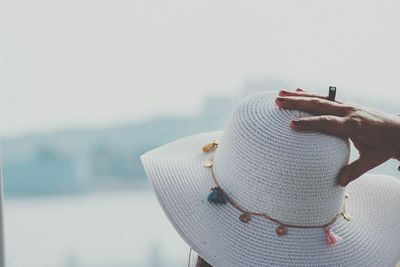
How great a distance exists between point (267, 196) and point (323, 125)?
0.38 feet

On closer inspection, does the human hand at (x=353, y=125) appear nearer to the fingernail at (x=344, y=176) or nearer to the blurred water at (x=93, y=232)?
the fingernail at (x=344, y=176)

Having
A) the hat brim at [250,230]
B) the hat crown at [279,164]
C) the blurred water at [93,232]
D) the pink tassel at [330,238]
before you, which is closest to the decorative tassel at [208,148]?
the hat brim at [250,230]

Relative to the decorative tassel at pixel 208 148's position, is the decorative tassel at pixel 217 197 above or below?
below

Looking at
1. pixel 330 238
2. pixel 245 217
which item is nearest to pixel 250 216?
pixel 245 217

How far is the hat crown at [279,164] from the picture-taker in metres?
0.86

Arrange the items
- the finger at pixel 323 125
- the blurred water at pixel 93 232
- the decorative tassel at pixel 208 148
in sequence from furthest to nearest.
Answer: the blurred water at pixel 93 232 → the decorative tassel at pixel 208 148 → the finger at pixel 323 125

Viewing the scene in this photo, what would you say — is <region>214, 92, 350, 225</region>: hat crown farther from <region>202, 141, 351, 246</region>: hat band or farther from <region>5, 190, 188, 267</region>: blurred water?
<region>5, 190, 188, 267</region>: blurred water

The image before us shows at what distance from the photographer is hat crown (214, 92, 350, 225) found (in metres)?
0.86

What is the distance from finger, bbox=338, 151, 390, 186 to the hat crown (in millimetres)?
10

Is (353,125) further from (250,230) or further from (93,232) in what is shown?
(93,232)

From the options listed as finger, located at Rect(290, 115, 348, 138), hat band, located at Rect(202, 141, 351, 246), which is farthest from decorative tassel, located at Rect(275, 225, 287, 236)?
finger, located at Rect(290, 115, 348, 138)

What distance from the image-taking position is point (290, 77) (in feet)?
7.02

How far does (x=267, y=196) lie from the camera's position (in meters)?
0.89

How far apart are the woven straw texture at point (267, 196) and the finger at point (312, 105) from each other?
0.01 m
